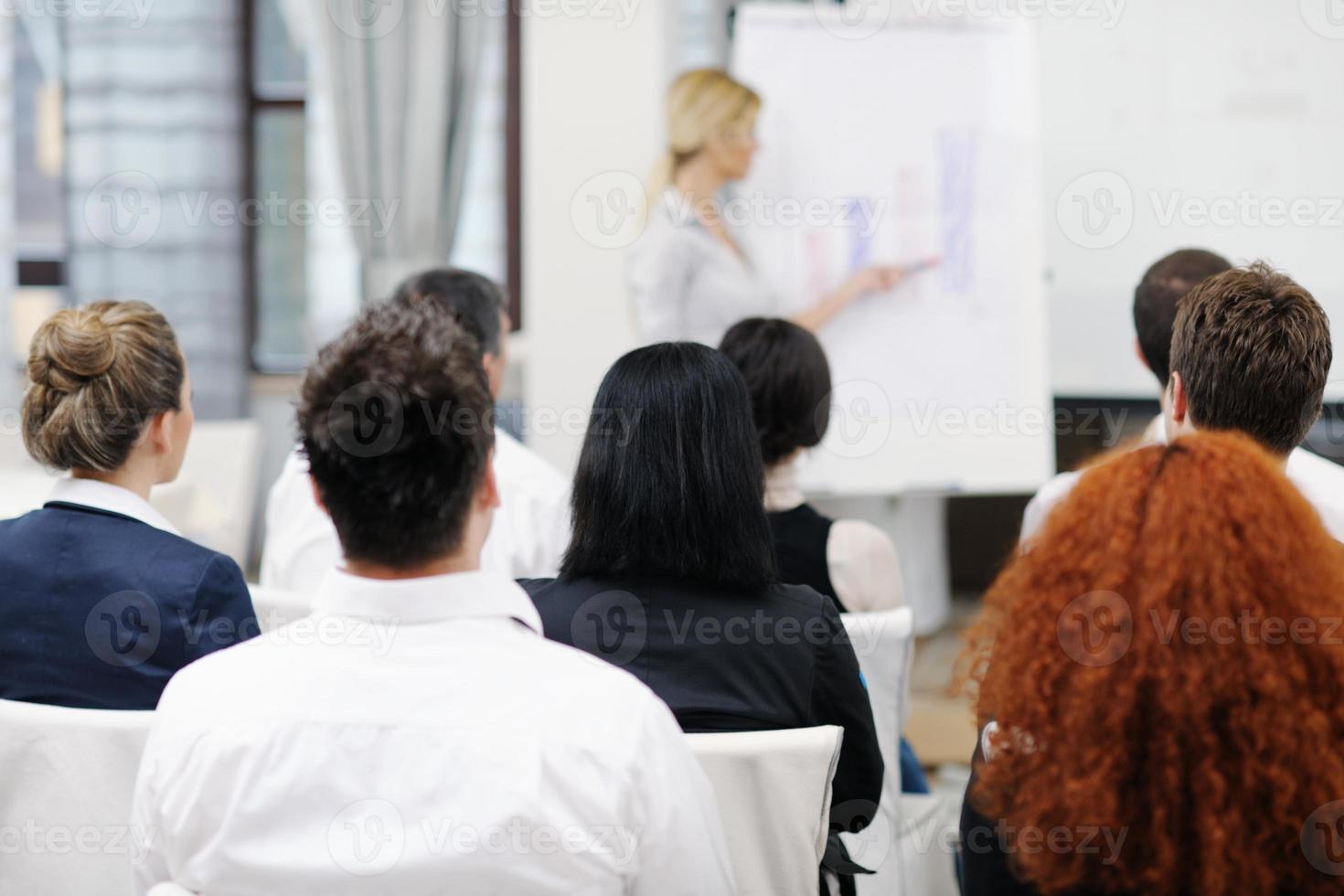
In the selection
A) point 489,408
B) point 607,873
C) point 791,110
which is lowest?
point 607,873

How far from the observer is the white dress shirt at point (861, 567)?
1.86 meters

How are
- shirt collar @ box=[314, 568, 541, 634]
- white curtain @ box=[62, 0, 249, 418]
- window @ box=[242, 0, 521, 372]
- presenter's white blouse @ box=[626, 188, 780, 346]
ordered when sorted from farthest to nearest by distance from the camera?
window @ box=[242, 0, 521, 372] < white curtain @ box=[62, 0, 249, 418] < presenter's white blouse @ box=[626, 188, 780, 346] < shirt collar @ box=[314, 568, 541, 634]

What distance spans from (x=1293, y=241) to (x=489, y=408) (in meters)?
3.30

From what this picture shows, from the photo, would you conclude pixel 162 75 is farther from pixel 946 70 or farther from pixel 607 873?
pixel 607 873

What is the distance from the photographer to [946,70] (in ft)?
11.5

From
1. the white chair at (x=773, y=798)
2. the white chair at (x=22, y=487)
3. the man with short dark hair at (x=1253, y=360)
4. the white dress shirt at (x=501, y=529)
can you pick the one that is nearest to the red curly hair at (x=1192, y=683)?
the white chair at (x=773, y=798)

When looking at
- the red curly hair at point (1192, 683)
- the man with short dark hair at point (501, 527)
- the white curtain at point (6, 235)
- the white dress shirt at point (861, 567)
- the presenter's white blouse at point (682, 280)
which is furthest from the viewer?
the white curtain at point (6, 235)

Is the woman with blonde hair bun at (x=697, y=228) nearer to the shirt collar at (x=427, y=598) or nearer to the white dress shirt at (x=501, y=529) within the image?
the white dress shirt at (x=501, y=529)

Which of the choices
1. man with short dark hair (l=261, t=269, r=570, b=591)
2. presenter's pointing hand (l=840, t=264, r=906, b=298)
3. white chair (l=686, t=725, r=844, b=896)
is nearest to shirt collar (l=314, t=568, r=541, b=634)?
white chair (l=686, t=725, r=844, b=896)

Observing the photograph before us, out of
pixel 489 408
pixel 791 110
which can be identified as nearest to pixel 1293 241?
pixel 791 110

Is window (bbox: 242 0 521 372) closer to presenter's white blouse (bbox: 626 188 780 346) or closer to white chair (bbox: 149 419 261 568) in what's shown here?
A: white chair (bbox: 149 419 261 568)

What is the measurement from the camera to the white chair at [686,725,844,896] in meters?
1.22

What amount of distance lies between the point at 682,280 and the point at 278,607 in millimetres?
1904

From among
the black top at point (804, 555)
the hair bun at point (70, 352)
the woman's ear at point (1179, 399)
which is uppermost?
the hair bun at point (70, 352)
